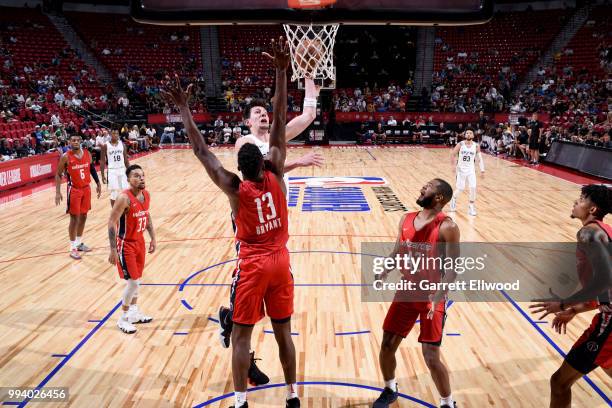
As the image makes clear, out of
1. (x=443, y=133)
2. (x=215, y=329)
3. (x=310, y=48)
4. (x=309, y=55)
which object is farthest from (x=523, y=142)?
(x=215, y=329)

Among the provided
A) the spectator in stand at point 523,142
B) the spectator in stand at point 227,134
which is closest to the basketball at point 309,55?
the spectator in stand at point 523,142

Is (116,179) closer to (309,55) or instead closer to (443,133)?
(309,55)

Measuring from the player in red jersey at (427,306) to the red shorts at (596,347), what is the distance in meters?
0.85

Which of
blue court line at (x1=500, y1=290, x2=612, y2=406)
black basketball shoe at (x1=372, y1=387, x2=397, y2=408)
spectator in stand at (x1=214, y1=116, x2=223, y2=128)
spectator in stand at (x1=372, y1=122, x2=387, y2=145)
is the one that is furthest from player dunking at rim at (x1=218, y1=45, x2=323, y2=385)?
spectator in stand at (x1=214, y1=116, x2=223, y2=128)

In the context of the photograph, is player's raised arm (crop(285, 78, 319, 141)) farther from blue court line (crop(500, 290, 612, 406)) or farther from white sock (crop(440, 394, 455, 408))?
blue court line (crop(500, 290, 612, 406))

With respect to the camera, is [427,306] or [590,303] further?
[427,306]

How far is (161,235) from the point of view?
9.23 meters

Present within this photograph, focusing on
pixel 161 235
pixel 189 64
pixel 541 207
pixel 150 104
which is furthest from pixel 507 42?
pixel 161 235

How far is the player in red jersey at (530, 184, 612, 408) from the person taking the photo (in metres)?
3.00

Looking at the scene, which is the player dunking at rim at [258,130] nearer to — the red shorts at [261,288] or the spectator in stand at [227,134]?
the red shorts at [261,288]

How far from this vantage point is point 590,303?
3.07 m

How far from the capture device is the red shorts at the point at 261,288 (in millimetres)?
3400

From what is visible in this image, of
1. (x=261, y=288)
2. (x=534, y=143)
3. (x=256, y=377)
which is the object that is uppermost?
(x=261, y=288)

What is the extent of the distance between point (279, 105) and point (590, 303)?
92.6 inches
